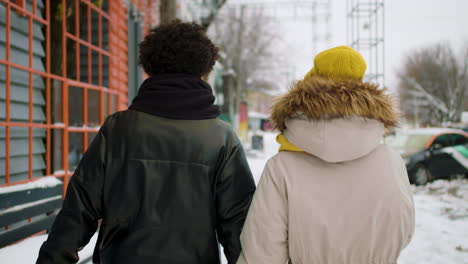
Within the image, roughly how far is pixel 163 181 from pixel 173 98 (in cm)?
38

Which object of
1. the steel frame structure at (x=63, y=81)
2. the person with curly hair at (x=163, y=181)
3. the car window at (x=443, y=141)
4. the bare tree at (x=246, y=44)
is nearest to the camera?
the person with curly hair at (x=163, y=181)

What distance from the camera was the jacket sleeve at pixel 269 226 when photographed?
1.41 m

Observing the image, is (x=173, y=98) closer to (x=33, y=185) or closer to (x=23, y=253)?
(x=23, y=253)

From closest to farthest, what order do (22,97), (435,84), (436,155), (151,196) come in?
(151,196) < (22,97) < (436,155) < (435,84)

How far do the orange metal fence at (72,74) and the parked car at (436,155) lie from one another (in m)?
6.95

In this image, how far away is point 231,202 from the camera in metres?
1.64

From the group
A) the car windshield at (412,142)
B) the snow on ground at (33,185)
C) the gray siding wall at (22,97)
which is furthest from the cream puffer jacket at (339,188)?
the car windshield at (412,142)

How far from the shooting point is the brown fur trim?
1.30m

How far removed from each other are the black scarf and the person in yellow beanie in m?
0.43

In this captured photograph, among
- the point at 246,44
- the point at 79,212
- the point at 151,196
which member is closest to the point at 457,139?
the point at 151,196

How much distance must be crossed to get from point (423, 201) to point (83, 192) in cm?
725

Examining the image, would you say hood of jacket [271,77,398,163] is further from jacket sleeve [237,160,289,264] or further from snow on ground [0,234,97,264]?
snow on ground [0,234,97,264]

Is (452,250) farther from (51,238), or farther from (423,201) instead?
(51,238)

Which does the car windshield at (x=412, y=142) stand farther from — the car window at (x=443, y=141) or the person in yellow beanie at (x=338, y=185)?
the person in yellow beanie at (x=338, y=185)
